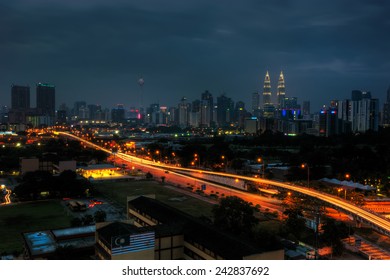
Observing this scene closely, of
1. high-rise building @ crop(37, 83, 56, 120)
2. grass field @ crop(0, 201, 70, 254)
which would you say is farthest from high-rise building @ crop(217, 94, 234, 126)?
grass field @ crop(0, 201, 70, 254)

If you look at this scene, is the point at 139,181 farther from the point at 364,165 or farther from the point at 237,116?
the point at 237,116

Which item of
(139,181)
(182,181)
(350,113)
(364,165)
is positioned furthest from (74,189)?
(350,113)

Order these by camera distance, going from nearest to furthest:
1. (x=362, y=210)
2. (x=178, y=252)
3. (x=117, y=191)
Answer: (x=178, y=252)
(x=362, y=210)
(x=117, y=191)

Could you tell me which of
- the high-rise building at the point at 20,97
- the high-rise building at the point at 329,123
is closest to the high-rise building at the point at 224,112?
the high-rise building at the point at 20,97

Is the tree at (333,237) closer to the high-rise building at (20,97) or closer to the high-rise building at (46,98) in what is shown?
the high-rise building at (20,97)

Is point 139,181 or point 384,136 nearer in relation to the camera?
point 139,181

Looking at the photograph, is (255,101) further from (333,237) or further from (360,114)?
(333,237)

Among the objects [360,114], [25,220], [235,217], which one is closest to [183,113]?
[360,114]
